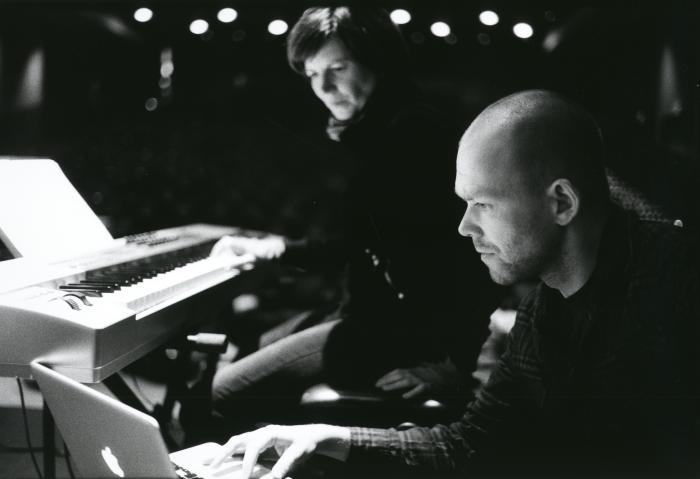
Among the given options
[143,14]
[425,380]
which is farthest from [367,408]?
[143,14]

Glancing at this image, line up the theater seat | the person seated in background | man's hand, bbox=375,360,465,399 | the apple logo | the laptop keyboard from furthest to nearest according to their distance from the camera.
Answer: the person seated in background
man's hand, bbox=375,360,465,399
the theater seat
the laptop keyboard
the apple logo

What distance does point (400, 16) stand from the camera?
2291 millimetres

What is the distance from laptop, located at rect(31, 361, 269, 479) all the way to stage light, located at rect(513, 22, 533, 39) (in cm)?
163

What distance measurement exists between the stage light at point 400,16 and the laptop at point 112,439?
1482 millimetres

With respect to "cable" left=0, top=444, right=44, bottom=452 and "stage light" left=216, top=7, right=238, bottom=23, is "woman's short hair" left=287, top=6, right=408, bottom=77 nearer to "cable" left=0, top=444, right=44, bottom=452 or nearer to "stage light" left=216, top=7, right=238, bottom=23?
"stage light" left=216, top=7, right=238, bottom=23

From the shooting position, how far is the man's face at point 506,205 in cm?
181

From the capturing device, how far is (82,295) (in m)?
1.63

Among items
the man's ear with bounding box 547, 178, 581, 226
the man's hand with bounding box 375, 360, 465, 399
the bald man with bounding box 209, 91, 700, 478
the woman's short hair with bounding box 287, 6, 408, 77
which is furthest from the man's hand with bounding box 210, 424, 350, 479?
the woman's short hair with bounding box 287, 6, 408, 77

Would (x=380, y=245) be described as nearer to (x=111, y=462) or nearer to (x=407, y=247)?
(x=407, y=247)

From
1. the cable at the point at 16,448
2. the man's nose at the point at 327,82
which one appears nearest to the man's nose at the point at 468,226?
the man's nose at the point at 327,82

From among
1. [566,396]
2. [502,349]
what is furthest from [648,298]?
[502,349]

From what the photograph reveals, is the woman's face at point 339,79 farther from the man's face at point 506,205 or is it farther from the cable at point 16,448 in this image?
the cable at point 16,448

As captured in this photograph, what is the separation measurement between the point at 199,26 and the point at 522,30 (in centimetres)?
111

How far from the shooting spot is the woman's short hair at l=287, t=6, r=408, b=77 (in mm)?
2262
